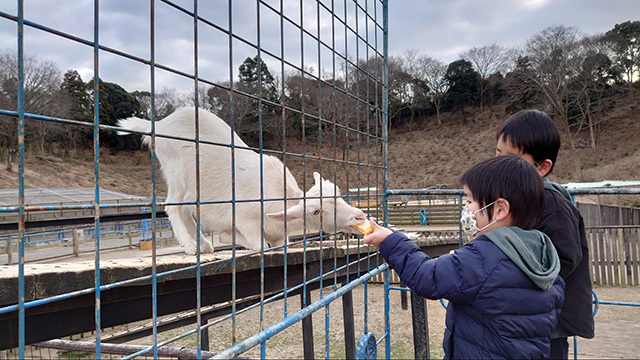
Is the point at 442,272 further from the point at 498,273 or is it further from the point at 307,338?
the point at 307,338

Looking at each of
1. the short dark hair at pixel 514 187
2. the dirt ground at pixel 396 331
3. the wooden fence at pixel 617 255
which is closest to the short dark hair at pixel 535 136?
the short dark hair at pixel 514 187

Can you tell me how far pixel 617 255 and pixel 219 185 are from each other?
9.44 metres

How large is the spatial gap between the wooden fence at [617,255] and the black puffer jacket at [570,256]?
8498 mm

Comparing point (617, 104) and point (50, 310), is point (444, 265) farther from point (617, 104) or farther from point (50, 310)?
point (617, 104)

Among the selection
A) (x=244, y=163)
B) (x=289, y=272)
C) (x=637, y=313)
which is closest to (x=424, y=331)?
(x=289, y=272)

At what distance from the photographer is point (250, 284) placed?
3086 millimetres

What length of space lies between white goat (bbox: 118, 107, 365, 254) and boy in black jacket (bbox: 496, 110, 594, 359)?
154 centimetres

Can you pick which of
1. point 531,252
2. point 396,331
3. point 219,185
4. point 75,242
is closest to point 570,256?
point 531,252

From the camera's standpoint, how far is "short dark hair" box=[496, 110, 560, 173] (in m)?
1.78

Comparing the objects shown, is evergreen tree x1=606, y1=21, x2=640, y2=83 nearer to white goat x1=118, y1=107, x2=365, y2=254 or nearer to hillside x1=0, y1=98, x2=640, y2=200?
hillside x1=0, y1=98, x2=640, y2=200

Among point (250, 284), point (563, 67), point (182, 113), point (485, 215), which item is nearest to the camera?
point (485, 215)

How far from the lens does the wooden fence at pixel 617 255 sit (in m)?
8.73

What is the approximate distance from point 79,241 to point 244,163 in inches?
397

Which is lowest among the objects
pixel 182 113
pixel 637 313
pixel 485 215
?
pixel 637 313
